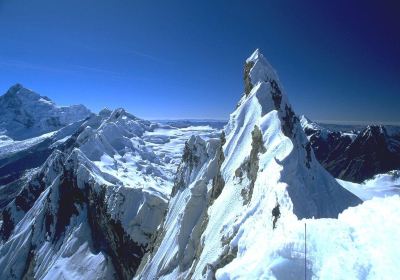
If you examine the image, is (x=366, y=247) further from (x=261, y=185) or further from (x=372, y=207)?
(x=261, y=185)

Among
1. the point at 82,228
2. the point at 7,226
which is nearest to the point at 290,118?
the point at 82,228

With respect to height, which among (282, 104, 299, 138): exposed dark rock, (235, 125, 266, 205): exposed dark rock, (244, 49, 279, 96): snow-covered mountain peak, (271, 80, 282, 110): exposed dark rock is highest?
(244, 49, 279, 96): snow-covered mountain peak

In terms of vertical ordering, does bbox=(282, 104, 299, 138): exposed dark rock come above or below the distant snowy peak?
below

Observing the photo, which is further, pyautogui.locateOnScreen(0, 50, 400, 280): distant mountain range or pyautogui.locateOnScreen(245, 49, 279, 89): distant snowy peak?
pyautogui.locateOnScreen(245, 49, 279, 89): distant snowy peak

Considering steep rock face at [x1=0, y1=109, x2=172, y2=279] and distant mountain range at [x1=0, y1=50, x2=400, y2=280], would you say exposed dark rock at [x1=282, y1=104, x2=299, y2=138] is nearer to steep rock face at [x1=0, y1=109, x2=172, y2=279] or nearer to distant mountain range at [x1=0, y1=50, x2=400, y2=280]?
distant mountain range at [x1=0, y1=50, x2=400, y2=280]

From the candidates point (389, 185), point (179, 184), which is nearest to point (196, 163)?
point (179, 184)

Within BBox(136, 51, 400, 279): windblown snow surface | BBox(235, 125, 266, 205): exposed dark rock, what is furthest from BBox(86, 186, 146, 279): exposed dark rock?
BBox(235, 125, 266, 205): exposed dark rock
